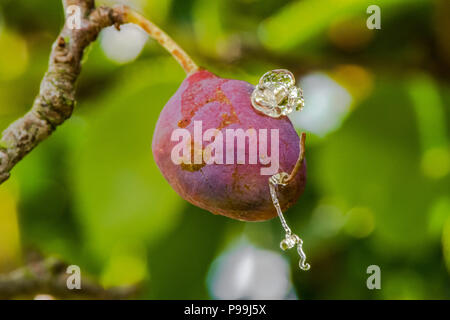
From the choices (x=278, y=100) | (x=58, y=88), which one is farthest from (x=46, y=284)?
(x=278, y=100)

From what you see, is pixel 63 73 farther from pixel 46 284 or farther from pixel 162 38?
pixel 46 284

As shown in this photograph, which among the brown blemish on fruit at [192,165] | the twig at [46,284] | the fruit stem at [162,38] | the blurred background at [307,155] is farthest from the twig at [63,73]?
the blurred background at [307,155]

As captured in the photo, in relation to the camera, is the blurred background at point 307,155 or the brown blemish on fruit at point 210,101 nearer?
the brown blemish on fruit at point 210,101

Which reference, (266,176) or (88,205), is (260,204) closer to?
(266,176)

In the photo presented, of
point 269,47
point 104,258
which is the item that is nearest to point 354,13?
point 269,47

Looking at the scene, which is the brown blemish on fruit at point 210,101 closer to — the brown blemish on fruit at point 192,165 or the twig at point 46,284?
the brown blemish on fruit at point 192,165

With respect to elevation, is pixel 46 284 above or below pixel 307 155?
below
